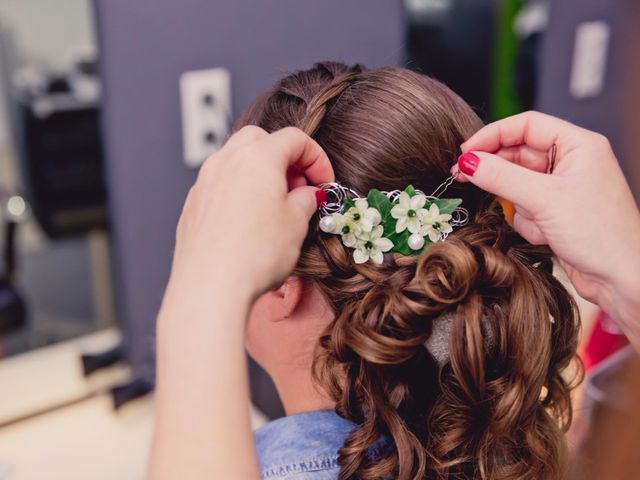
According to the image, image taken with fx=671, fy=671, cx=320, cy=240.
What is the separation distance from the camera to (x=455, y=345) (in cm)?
77

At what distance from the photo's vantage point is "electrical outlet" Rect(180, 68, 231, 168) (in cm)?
141

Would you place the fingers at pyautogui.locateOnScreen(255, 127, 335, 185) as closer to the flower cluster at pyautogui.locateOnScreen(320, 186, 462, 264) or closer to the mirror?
the flower cluster at pyautogui.locateOnScreen(320, 186, 462, 264)

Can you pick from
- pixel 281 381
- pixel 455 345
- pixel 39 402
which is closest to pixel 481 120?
pixel 455 345

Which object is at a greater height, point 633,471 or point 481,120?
point 481,120

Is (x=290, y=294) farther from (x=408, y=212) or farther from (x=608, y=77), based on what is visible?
(x=608, y=77)

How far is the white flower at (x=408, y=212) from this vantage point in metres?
0.80

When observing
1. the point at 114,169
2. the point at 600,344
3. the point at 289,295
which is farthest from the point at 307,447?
the point at 600,344

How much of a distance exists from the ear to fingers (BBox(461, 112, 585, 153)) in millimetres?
274

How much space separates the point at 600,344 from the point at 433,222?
0.98 metres

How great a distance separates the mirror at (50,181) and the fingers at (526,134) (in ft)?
2.74

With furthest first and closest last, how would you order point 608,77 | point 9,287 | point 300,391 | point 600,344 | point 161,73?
point 608,77, point 9,287, point 600,344, point 161,73, point 300,391

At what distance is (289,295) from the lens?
0.89 metres

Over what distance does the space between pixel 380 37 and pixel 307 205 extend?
3.65 feet

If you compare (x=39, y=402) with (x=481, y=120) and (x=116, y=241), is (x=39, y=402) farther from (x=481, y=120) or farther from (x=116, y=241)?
(x=481, y=120)
